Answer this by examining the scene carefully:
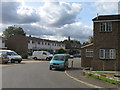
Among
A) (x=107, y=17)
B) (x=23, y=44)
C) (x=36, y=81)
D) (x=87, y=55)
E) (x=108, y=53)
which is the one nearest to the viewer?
(x=36, y=81)

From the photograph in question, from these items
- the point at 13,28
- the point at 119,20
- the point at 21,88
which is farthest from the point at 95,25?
the point at 13,28

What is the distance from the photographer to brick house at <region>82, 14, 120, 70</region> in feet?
60.1

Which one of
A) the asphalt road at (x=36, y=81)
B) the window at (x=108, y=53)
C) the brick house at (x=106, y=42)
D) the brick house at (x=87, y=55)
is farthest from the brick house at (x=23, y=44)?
Answer: the asphalt road at (x=36, y=81)

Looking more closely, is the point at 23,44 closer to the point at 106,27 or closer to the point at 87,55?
the point at 87,55

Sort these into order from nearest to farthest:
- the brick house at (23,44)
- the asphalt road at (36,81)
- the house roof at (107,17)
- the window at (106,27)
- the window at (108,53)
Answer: the asphalt road at (36,81), the house roof at (107,17), the window at (108,53), the window at (106,27), the brick house at (23,44)

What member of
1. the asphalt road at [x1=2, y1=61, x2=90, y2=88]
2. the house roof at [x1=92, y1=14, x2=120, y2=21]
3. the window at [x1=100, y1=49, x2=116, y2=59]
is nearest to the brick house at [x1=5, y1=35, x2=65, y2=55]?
the window at [x1=100, y1=49, x2=116, y2=59]

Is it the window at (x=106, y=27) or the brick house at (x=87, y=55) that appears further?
the brick house at (x=87, y=55)

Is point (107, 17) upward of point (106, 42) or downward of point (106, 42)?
upward

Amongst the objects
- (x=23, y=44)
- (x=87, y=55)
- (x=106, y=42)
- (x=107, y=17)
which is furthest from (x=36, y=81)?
(x=23, y=44)

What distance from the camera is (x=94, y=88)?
918cm

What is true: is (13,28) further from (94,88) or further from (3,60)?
(94,88)

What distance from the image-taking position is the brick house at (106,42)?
18328 mm

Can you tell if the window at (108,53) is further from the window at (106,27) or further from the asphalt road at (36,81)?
the asphalt road at (36,81)

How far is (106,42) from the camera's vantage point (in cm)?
1873
